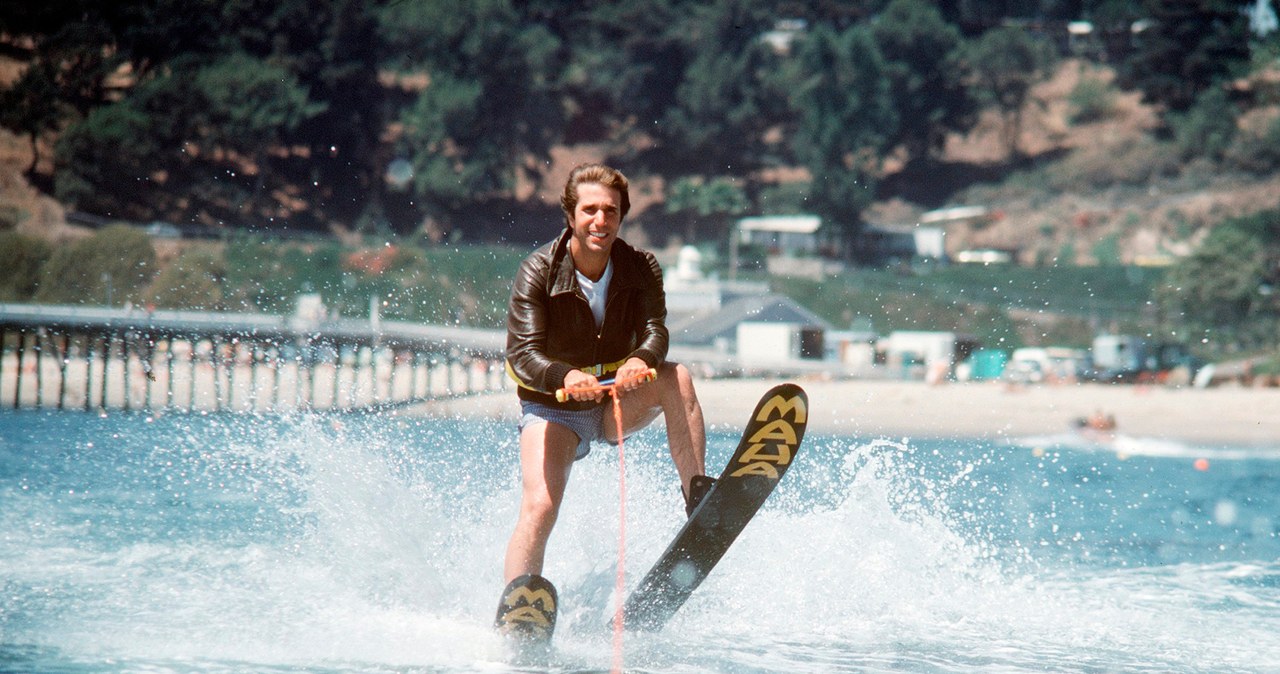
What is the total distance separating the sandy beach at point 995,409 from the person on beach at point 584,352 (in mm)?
21117

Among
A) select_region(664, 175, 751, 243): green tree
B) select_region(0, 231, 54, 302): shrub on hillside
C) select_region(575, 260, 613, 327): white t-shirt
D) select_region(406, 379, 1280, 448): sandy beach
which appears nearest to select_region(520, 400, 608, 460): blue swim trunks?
select_region(575, 260, 613, 327): white t-shirt

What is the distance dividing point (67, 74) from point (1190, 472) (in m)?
56.4

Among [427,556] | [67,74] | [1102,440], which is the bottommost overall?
[1102,440]

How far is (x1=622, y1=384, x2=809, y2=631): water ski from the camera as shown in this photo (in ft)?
18.5

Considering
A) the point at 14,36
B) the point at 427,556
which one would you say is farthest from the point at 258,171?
the point at 427,556

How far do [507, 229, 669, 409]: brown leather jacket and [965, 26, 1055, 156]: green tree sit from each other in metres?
77.5

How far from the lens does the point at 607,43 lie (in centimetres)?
7575

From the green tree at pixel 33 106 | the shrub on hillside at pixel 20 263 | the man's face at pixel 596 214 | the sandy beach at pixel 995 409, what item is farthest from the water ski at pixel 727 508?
the green tree at pixel 33 106

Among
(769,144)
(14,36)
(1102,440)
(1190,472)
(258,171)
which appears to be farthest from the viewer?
(769,144)

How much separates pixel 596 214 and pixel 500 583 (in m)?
1.79

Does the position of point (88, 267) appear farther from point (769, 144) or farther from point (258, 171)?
point (769, 144)

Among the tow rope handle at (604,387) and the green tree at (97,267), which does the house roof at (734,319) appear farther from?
the tow rope handle at (604,387)

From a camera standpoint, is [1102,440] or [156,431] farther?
[1102,440]

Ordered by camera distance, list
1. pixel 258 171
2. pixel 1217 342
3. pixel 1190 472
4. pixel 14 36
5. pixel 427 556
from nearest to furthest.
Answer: pixel 427 556
pixel 1190 472
pixel 1217 342
pixel 258 171
pixel 14 36
